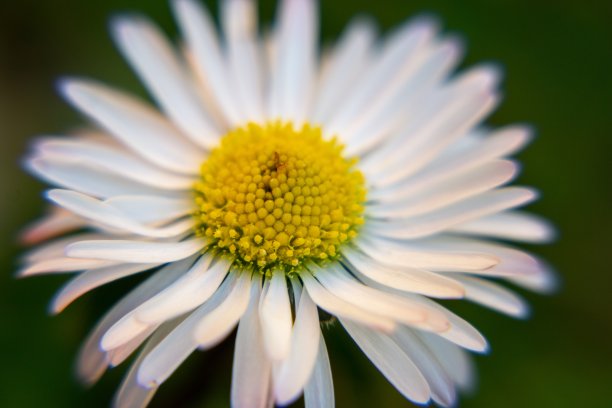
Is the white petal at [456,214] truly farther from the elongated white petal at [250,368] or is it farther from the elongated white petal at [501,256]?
the elongated white petal at [250,368]

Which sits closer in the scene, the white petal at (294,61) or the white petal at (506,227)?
the white petal at (506,227)

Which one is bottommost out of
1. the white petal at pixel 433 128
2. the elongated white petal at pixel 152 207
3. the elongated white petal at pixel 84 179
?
the elongated white petal at pixel 152 207

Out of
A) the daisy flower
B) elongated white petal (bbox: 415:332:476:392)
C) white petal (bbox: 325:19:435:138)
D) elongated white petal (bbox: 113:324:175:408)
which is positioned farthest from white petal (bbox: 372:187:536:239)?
elongated white petal (bbox: 113:324:175:408)

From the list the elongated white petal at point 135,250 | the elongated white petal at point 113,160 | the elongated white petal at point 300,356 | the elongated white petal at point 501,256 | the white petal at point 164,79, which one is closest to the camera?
the elongated white petal at point 300,356

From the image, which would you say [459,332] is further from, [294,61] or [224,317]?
[294,61]

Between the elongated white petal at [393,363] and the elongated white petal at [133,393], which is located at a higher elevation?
the elongated white petal at [393,363]

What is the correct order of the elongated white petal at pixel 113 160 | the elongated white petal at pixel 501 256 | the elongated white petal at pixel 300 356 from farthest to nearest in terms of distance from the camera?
1. the elongated white petal at pixel 113 160
2. the elongated white petal at pixel 501 256
3. the elongated white petal at pixel 300 356

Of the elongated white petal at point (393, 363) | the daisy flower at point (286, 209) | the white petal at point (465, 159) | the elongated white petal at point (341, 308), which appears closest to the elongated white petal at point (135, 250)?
the daisy flower at point (286, 209)

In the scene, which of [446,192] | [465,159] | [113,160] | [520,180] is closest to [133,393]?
[113,160]
